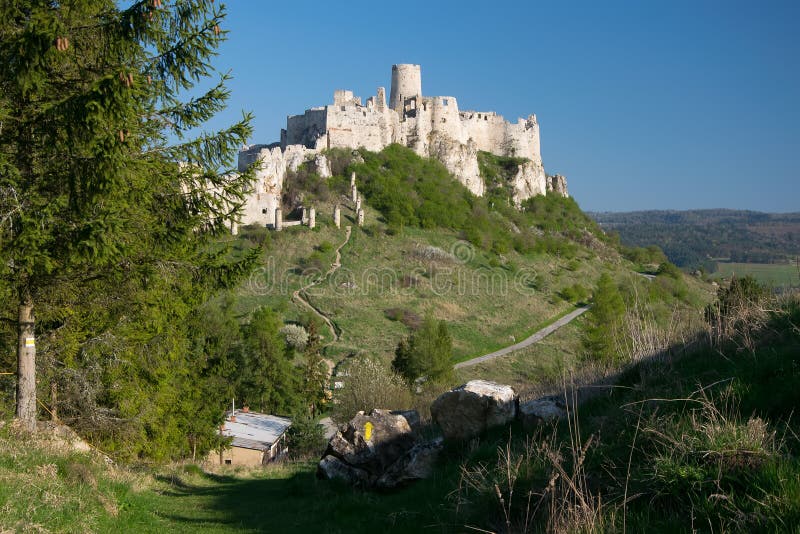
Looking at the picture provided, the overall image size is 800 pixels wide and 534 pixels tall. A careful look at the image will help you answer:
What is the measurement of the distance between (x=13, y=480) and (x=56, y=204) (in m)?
3.30

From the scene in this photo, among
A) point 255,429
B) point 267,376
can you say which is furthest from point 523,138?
point 255,429

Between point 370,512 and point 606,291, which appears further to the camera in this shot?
point 606,291

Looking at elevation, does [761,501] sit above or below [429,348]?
above

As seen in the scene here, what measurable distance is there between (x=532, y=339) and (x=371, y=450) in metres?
38.4

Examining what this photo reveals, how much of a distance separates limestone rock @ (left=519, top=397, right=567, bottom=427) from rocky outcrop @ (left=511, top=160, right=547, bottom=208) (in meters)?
65.1

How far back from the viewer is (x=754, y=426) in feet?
17.4

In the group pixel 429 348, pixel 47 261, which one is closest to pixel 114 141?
pixel 47 261

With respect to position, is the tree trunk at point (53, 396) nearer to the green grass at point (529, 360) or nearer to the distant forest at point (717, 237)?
the green grass at point (529, 360)

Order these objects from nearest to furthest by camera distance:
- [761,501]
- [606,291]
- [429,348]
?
[761,501]
[429,348]
[606,291]

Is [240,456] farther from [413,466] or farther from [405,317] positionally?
[405,317]

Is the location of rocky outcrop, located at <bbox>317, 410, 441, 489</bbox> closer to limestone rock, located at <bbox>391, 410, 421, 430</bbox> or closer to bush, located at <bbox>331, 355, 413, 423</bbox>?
limestone rock, located at <bbox>391, 410, 421, 430</bbox>

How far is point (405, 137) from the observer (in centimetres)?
6662

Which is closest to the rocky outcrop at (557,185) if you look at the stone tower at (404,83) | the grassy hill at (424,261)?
the grassy hill at (424,261)

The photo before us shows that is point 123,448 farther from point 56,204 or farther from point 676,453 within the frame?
point 676,453
